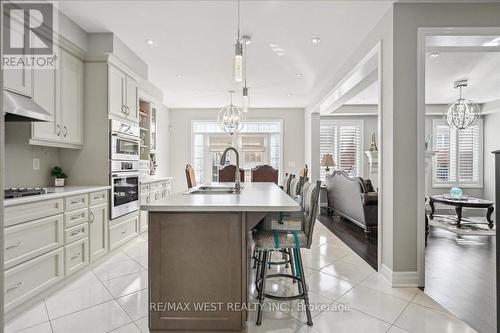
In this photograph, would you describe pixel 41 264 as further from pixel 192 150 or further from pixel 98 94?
pixel 192 150

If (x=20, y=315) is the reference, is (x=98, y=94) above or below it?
above

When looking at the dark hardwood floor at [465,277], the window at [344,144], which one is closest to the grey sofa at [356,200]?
the dark hardwood floor at [465,277]

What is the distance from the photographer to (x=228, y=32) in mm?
3375

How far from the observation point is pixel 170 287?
1.80m

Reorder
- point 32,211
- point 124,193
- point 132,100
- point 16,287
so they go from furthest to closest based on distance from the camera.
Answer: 1. point 132,100
2. point 124,193
3. point 32,211
4. point 16,287

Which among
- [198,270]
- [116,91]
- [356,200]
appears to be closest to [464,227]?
Answer: [356,200]

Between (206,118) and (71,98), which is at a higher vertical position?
(206,118)

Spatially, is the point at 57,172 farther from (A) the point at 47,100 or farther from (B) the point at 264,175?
(B) the point at 264,175

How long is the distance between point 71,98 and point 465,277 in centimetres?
451

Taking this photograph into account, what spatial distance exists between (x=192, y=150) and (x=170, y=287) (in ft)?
20.2

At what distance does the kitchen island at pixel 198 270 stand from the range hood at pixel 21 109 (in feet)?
4.62

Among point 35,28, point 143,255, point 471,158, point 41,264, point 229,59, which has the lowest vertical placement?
point 143,255

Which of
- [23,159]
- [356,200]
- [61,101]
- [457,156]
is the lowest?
[356,200]

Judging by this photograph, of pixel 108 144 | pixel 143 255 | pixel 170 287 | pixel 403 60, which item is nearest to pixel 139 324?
pixel 170 287
